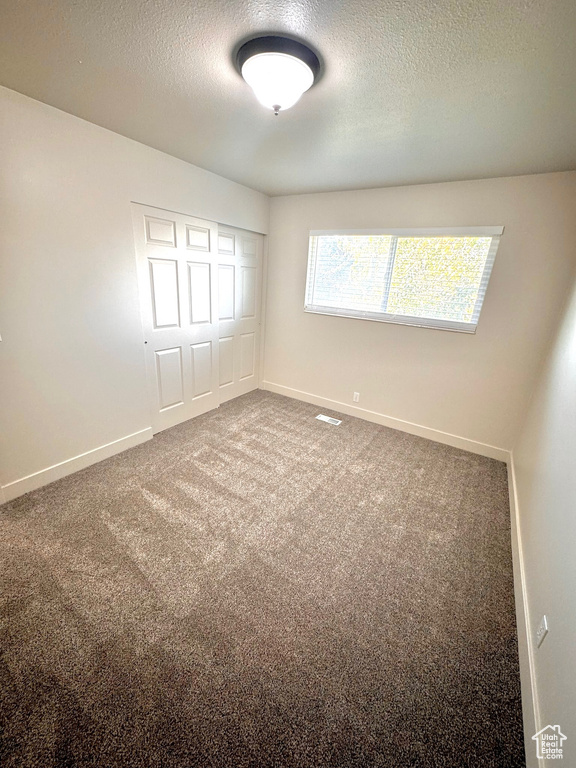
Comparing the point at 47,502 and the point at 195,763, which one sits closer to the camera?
the point at 195,763

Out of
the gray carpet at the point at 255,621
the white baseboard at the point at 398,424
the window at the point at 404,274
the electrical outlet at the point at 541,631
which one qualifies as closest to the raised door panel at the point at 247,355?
the white baseboard at the point at 398,424

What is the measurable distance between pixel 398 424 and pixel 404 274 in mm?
1613

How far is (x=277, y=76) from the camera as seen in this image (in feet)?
4.11

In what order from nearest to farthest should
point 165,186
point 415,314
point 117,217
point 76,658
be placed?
point 76,658 → point 117,217 → point 165,186 → point 415,314

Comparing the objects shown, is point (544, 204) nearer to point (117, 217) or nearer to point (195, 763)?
point (117, 217)

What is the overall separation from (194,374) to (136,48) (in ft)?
7.95

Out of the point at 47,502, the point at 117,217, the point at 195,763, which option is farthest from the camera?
the point at 117,217

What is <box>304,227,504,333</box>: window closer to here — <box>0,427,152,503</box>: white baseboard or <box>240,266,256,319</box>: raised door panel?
<box>240,266,256,319</box>: raised door panel

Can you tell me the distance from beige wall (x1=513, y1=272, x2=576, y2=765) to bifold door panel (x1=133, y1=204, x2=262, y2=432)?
2994 mm

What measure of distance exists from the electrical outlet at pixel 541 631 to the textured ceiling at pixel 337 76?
2187 millimetres

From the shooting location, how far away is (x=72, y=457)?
232 cm

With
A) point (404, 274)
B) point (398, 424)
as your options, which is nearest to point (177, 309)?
point (404, 274)

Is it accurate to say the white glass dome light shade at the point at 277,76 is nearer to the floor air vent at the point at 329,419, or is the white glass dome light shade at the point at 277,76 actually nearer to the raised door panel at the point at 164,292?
the raised door panel at the point at 164,292

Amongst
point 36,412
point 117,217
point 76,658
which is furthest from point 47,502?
point 117,217
